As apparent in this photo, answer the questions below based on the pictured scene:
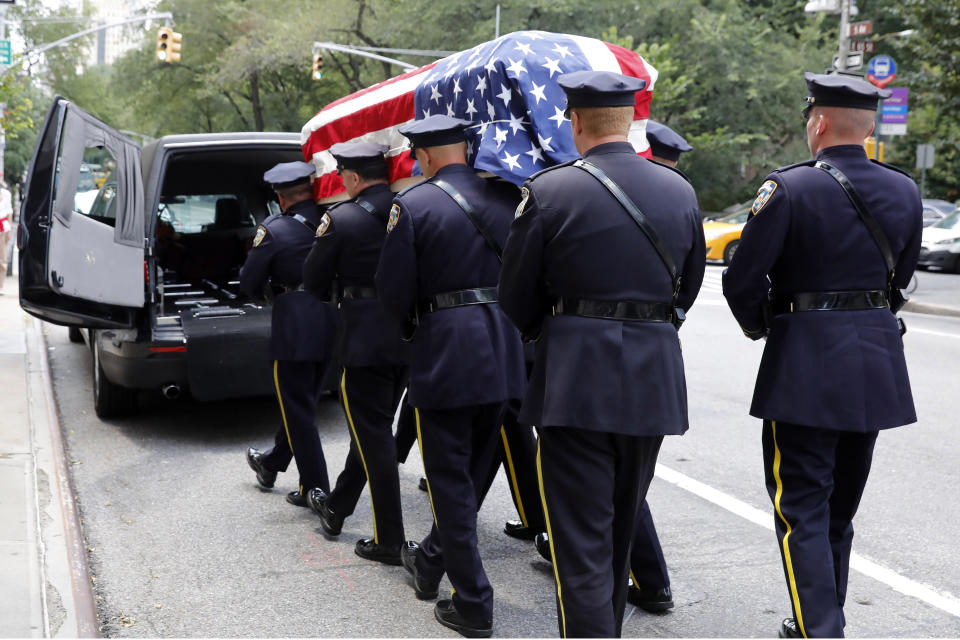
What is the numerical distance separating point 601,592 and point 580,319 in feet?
2.64

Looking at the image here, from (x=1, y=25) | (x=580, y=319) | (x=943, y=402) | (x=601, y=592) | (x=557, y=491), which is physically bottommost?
(x=943, y=402)

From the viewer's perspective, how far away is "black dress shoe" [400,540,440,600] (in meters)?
4.28

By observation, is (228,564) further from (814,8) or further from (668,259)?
(814,8)

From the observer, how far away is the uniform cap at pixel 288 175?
5484mm

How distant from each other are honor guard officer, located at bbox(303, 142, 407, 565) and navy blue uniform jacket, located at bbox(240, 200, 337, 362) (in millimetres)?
683

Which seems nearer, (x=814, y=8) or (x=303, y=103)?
(x=814, y=8)

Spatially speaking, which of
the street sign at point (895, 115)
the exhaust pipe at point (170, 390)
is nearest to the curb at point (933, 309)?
the street sign at point (895, 115)

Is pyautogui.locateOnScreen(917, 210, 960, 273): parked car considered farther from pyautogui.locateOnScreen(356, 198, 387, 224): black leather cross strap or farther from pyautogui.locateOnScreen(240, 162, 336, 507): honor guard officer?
pyautogui.locateOnScreen(356, 198, 387, 224): black leather cross strap

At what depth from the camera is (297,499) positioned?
18.6 feet

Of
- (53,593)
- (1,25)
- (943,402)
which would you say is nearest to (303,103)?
(1,25)

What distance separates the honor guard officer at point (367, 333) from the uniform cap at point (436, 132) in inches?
27.3

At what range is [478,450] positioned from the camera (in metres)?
4.18

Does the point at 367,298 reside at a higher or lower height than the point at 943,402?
higher

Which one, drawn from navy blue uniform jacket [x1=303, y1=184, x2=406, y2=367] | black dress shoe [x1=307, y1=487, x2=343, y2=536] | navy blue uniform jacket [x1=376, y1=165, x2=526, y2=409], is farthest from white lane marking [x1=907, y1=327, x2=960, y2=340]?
navy blue uniform jacket [x1=376, y1=165, x2=526, y2=409]
